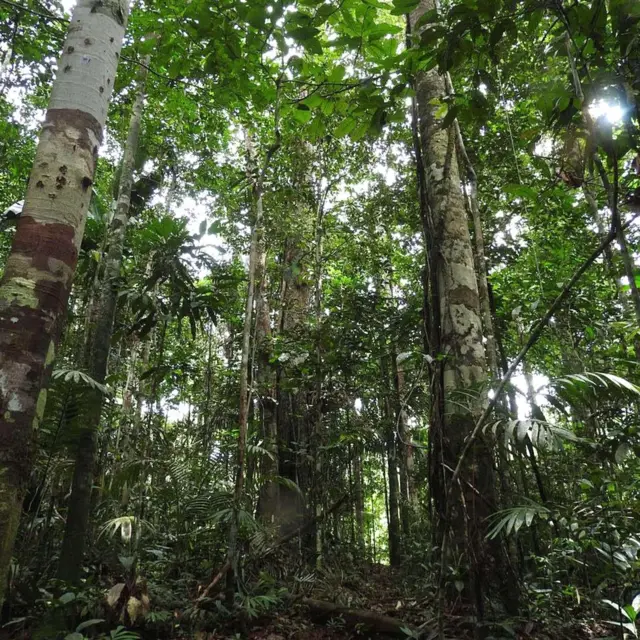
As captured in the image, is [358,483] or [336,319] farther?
[358,483]

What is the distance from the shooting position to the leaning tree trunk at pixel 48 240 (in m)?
1.64

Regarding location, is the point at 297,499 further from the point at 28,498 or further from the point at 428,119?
the point at 428,119

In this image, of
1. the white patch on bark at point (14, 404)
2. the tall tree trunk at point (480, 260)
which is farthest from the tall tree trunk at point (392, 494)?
the white patch on bark at point (14, 404)

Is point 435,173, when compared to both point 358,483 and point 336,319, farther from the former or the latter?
point 358,483

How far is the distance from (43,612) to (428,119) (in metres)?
4.78

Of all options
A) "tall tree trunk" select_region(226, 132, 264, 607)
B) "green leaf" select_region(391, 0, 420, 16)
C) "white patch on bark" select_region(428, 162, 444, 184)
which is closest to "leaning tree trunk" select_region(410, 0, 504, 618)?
"white patch on bark" select_region(428, 162, 444, 184)

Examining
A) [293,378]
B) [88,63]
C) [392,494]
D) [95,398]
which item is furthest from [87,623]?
[392,494]

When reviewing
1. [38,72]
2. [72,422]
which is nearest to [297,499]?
[72,422]

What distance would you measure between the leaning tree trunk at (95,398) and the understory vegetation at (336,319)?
32 millimetres

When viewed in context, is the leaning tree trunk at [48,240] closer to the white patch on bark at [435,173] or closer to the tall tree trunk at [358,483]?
the white patch on bark at [435,173]

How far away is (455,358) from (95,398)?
287cm

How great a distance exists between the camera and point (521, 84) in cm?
539

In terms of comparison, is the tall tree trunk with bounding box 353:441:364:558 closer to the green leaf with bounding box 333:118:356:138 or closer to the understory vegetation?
the understory vegetation

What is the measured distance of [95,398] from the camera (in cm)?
390
